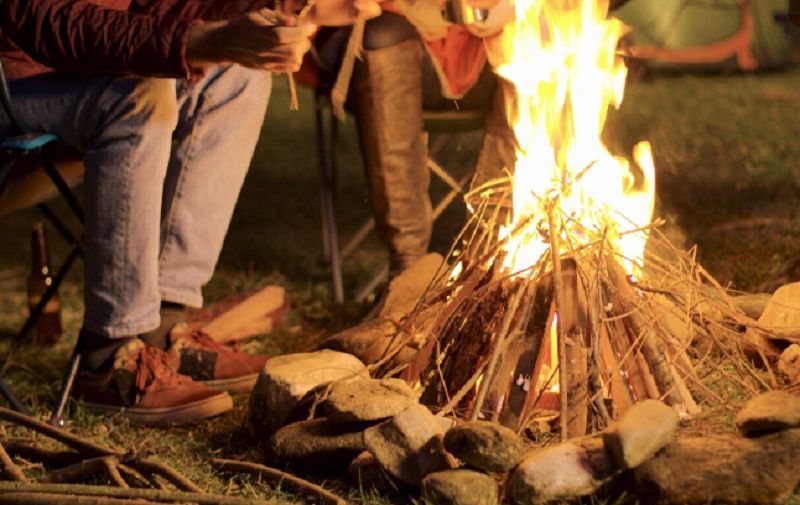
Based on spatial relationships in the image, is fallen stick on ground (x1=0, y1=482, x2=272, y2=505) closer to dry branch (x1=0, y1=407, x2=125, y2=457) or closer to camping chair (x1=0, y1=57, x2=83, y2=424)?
dry branch (x1=0, y1=407, x2=125, y2=457)

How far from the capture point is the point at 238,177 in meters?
3.73

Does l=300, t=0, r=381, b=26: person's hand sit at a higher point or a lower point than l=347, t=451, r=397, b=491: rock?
higher

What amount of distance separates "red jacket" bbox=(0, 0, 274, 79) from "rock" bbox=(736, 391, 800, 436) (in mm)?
1559

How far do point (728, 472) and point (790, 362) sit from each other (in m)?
0.72

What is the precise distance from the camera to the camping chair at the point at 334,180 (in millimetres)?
4277

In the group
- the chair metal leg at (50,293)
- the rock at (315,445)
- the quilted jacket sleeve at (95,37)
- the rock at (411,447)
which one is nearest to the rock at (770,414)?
the rock at (411,447)

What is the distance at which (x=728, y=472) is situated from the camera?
250cm

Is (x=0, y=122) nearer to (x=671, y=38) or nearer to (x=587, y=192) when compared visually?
(x=587, y=192)

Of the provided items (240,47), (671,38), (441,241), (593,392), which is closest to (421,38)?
(441,241)

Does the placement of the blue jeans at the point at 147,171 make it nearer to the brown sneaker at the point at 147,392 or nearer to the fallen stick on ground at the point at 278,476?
the brown sneaker at the point at 147,392

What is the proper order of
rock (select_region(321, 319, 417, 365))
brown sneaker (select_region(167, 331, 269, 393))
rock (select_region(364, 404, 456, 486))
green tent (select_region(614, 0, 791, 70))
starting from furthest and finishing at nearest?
green tent (select_region(614, 0, 791, 70)) → brown sneaker (select_region(167, 331, 269, 393)) → rock (select_region(321, 319, 417, 365)) → rock (select_region(364, 404, 456, 486))

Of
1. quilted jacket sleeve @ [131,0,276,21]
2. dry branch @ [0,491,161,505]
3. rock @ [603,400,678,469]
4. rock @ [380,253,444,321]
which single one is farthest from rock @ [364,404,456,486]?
quilted jacket sleeve @ [131,0,276,21]

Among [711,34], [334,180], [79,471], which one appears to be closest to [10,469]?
[79,471]

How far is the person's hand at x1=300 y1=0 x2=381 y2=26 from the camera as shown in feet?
11.3
